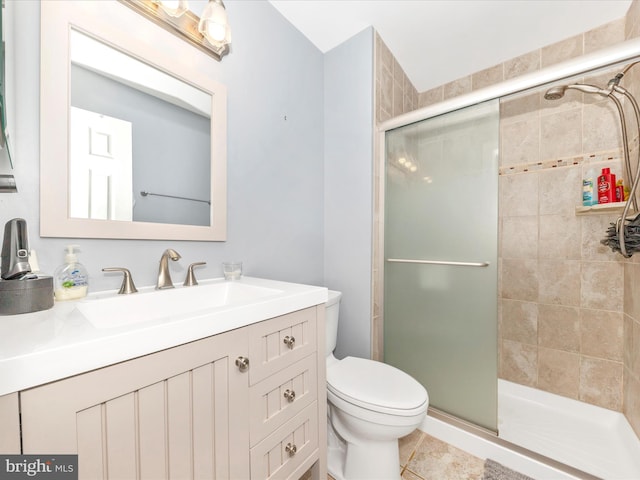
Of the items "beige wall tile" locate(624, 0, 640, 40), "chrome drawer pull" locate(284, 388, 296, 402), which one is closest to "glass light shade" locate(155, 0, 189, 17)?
"chrome drawer pull" locate(284, 388, 296, 402)

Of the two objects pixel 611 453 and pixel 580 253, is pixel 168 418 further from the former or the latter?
pixel 580 253

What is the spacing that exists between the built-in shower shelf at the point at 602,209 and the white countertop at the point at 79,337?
184 cm

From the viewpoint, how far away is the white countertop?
17.0 inches

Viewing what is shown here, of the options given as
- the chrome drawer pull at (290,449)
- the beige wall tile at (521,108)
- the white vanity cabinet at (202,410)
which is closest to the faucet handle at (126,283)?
the white vanity cabinet at (202,410)

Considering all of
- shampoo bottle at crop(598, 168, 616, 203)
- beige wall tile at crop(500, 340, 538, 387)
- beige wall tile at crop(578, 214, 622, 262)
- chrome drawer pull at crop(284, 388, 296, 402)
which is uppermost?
shampoo bottle at crop(598, 168, 616, 203)

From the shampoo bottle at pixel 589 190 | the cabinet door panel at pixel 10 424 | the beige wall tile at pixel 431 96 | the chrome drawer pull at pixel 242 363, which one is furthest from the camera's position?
the beige wall tile at pixel 431 96

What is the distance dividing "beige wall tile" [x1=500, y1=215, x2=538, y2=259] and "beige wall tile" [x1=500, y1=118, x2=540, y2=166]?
0.41m

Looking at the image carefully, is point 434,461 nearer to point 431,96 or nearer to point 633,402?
point 633,402

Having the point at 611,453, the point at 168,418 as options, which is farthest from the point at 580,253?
the point at 168,418

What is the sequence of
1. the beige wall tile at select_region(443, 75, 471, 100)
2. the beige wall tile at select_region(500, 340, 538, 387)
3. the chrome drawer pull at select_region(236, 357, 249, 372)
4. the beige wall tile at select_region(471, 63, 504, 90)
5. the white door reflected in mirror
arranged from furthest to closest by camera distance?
the beige wall tile at select_region(443, 75, 471, 100), the beige wall tile at select_region(471, 63, 504, 90), the beige wall tile at select_region(500, 340, 538, 387), the white door reflected in mirror, the chrome drawer pull at select_region(236, 357, 249, 372)

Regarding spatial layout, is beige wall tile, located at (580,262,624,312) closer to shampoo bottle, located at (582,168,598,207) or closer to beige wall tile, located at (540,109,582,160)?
shampoo bottle, located at (582,168,598,207)

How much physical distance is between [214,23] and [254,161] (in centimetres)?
56

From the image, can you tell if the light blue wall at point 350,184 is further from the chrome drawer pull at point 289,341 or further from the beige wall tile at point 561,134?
the beige wall tile at point 561,134

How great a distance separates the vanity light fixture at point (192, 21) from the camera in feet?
3.40
